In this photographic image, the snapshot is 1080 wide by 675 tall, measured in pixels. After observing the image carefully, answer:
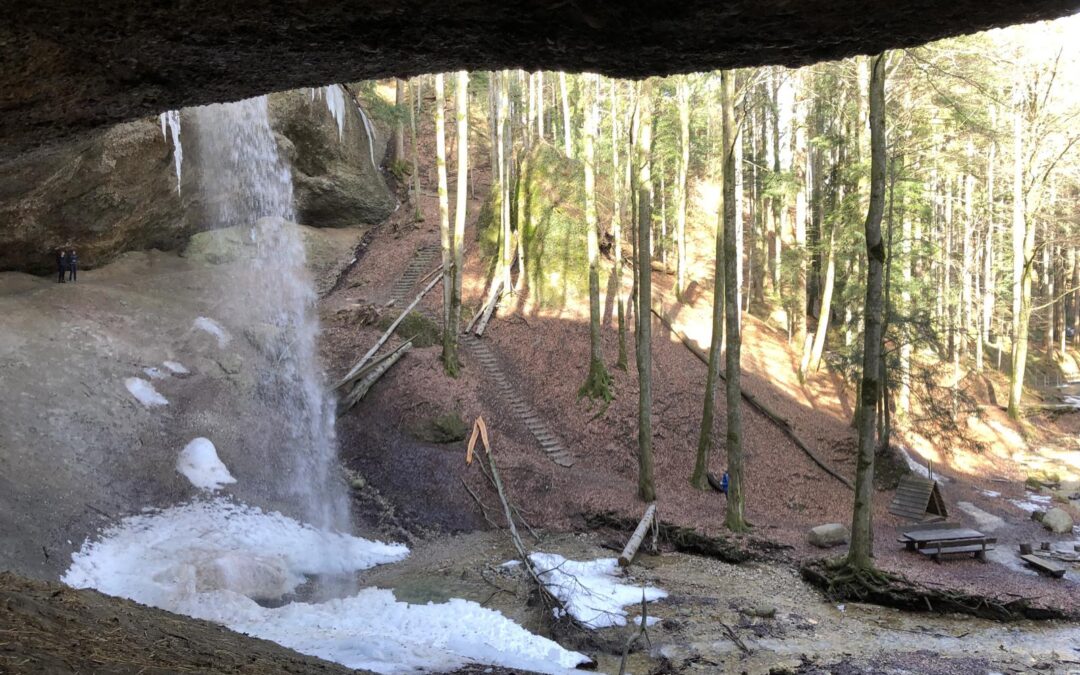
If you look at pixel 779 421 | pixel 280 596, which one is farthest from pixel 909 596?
pixel 280 596

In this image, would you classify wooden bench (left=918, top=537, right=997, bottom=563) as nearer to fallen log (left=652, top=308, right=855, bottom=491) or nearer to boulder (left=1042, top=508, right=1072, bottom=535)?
boulder (left=1042, top=508, right=1072, bottom=535)

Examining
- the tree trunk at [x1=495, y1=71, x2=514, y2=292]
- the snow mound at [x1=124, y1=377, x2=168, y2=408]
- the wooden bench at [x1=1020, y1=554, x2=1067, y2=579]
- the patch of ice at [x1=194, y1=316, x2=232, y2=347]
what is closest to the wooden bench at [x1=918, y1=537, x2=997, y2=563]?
the wooden bench at [x1=1020, y1=554, x2=1067, y2=579]

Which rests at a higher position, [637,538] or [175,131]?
[175,131]

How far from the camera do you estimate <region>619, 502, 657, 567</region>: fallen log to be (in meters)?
12.6

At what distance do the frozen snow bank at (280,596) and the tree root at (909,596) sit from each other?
528 centimetres

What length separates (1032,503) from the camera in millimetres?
18391

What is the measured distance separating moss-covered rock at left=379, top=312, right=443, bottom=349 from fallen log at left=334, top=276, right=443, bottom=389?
0.55 ft

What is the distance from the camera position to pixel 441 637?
917cm

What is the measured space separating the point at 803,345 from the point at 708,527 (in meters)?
14.8

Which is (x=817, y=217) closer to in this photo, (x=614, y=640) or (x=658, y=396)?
(x=658, y=396)

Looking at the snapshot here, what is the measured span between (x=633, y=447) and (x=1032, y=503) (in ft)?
36.6

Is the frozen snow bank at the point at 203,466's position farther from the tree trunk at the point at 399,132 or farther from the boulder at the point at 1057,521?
the tree trunk at the point at 399,132

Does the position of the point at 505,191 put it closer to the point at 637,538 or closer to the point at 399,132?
the point at 399,132

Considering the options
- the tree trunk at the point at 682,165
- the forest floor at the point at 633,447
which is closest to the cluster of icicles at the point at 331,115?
the forest floor at the point at 633,447
